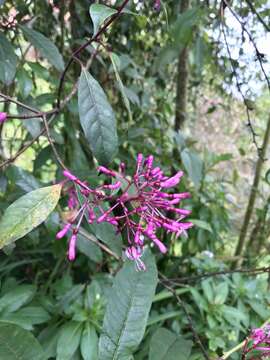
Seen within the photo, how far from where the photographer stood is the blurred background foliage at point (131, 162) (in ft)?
3.48

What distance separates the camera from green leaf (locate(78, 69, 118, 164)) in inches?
23.6

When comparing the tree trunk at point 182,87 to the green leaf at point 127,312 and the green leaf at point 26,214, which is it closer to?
the green leaf at point 127,312

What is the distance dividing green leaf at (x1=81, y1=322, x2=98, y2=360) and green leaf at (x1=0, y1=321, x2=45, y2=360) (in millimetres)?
568

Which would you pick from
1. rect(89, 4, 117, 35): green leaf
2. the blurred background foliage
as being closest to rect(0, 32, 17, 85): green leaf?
the blurred background foliage

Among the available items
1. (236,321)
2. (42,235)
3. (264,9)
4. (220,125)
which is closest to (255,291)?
(236,321)

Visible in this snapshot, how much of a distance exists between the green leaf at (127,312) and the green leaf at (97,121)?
0.57 ft

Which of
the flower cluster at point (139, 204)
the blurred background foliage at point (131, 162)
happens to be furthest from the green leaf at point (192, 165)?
the flower cluster at point (139, 204)

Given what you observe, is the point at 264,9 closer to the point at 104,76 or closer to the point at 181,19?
the point at 181,19

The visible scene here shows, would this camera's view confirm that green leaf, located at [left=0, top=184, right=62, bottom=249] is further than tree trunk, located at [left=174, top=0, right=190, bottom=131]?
No

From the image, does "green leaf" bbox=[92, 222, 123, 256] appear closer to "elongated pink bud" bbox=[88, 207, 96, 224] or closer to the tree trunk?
"elongated pink bud" bbox=[88, 207, 96, 224]

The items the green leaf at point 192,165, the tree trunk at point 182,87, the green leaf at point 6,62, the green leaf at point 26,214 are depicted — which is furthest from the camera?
the tree trunk at point 182,87

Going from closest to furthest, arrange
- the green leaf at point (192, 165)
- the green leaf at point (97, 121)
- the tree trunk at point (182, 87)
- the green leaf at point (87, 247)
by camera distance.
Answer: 1. the green leaf at point (97, 121)
2. the green leaf at point (87, 247)
3. the green leaf at point (192, 165)
4. the tree trunk at point (182, 87)

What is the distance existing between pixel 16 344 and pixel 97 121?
0.29 m

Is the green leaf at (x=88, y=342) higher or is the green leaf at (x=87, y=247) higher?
the green leaf at (x=87, y=247)
